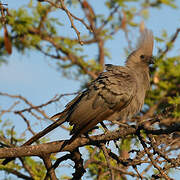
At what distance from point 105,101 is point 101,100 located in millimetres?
57

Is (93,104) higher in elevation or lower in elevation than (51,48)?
lower

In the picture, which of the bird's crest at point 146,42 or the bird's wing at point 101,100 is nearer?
the bird's wing at point 101,100

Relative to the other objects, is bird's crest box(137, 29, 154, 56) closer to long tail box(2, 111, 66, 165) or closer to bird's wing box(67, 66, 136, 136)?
bird's wing box(67, 66, 136, 136)

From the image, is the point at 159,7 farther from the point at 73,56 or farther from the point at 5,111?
the point at 5,111

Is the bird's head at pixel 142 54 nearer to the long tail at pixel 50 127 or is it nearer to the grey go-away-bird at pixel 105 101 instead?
the grey go-away-bird at pixel 105 101

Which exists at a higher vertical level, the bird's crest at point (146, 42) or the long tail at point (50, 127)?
the bird's crest at point (146, 42)

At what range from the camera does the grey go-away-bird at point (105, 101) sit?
4.48 meters

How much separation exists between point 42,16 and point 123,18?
2.32 metres

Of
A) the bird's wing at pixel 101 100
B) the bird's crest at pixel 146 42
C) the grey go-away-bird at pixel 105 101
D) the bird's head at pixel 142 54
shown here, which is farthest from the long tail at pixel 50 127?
the bird's crest at pixel 146 42

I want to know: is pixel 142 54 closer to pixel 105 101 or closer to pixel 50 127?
pixel 105 101

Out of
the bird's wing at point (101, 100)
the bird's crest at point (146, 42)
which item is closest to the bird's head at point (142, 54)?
the bird's crest at point (146, 42)

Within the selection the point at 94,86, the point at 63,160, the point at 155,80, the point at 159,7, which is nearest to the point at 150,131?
the point at 63,160

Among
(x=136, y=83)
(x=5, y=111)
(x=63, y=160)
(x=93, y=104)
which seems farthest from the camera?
(x=5, y=111)

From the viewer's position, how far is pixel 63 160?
13.7 feet
